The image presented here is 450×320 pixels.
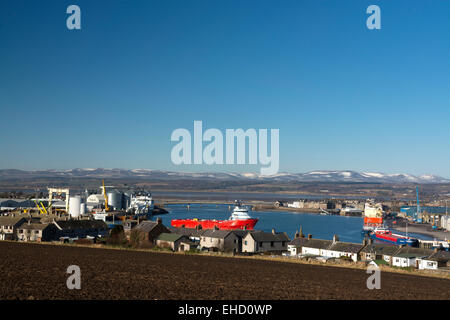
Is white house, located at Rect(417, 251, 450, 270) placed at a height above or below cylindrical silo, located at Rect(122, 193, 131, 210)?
above

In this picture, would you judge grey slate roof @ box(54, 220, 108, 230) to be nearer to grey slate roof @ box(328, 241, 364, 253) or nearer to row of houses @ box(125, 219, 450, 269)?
row of houses @ box(125, 219, 450, 269)

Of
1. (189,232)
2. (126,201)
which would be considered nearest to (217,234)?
(189,232)

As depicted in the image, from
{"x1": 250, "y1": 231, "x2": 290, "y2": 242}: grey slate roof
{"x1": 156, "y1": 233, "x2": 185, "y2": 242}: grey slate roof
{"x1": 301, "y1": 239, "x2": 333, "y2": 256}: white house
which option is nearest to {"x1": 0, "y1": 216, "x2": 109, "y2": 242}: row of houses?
{"x1": 156, "y1": 233, "x2": 185, "y2": 242}: grey slate roof

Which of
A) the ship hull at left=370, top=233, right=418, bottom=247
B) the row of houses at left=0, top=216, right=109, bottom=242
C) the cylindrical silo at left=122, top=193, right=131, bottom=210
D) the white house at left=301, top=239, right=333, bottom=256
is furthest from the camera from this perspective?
the cylindrical silo at left=122, top=193, right=131, bottom=210

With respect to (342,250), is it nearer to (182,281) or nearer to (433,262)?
(433,262)

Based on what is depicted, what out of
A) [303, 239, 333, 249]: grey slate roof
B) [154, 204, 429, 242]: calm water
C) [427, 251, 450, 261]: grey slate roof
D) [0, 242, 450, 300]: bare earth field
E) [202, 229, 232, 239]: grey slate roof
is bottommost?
[154, 204, 429, 242]: calm water

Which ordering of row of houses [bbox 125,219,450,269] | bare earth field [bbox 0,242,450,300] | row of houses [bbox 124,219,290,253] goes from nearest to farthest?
bare earth field [bbox 0,242,450,300] < row of houses [bbox 125,219,450,269] < row of houses [bbox 124,219,290,253]

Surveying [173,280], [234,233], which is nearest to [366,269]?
[173,280]

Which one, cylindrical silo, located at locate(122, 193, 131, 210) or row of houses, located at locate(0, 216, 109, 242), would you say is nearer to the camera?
row of houses, located at locate(0, 216, 109, 242)
